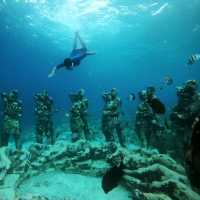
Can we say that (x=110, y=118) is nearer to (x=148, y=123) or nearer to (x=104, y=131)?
(x=104, y=131)

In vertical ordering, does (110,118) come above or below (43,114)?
below

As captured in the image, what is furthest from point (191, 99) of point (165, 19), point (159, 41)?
point (159, 41)

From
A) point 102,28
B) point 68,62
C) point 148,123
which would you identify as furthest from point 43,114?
point 102,28

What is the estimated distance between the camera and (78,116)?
13234mm

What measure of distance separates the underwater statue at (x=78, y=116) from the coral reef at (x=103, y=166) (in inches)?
103

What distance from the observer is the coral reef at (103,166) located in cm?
662

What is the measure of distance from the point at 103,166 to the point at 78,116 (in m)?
4.22

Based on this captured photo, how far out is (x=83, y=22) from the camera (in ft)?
107

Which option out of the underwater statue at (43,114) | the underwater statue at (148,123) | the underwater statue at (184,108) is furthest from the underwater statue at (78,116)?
the underwater statue at (184,108)

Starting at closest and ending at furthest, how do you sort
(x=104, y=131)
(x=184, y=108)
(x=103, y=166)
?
(x=103, y=166) < (x=184, y=108) < (x=104, y=131)

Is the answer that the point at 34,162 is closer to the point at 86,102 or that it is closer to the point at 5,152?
the point at 5,152

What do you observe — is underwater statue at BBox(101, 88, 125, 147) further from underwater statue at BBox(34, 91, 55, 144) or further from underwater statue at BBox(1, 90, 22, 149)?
underwater statue at BBox(1, 90, 22, 149)

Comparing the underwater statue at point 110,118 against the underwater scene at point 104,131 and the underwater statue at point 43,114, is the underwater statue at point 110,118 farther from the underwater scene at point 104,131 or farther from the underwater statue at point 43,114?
the underwater statue at point 43,114

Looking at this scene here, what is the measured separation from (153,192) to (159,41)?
37.9 meters
